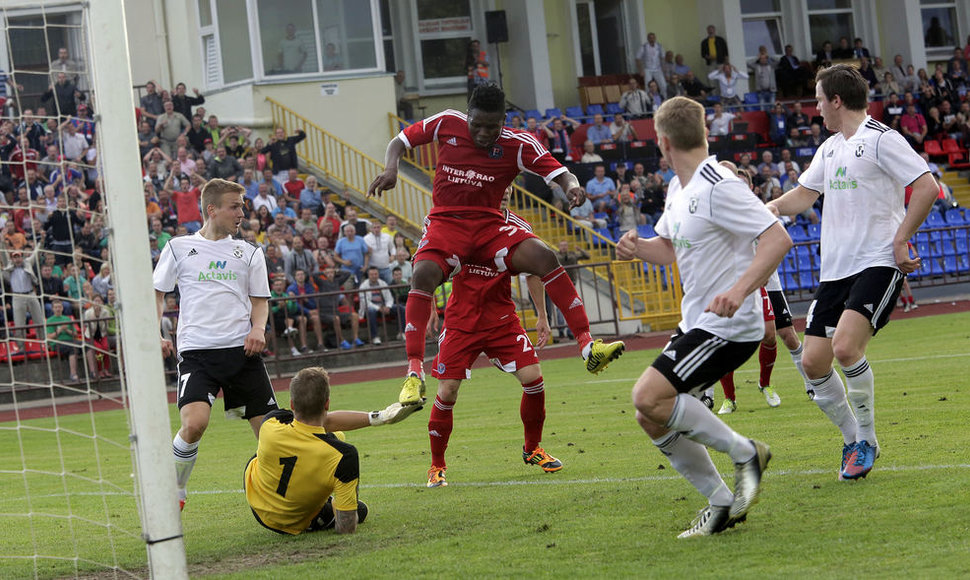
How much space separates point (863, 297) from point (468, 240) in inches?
104

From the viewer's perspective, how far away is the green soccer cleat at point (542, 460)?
26.3 ft

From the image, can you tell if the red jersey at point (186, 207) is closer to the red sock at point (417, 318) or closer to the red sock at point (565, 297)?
the red sock at point (417, 318)

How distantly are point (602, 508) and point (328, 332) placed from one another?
1360 cm

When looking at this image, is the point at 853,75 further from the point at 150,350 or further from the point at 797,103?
the point at 797,103

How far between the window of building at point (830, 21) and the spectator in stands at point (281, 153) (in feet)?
56.0

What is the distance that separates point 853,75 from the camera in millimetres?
6461

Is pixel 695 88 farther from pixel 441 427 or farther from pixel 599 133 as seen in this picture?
pixel 441 427

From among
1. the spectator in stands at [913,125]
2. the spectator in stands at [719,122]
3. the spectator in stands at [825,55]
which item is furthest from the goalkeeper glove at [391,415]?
the spectator in stands at [825,55]

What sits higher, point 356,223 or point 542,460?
point 356,223

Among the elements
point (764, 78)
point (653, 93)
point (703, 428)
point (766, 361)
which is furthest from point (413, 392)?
point (764, 78)

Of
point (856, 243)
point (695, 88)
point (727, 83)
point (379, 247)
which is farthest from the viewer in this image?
point (727, 83)

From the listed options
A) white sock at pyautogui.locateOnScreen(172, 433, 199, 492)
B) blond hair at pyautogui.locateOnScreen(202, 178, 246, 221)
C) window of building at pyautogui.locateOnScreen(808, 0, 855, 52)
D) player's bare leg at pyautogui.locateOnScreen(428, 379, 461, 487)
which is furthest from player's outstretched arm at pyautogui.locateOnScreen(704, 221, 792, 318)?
window of building at pyautogui.locateOnScreen(808, 0, 855, 52)

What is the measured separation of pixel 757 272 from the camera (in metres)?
5.09

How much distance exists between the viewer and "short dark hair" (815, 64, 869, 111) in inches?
254
